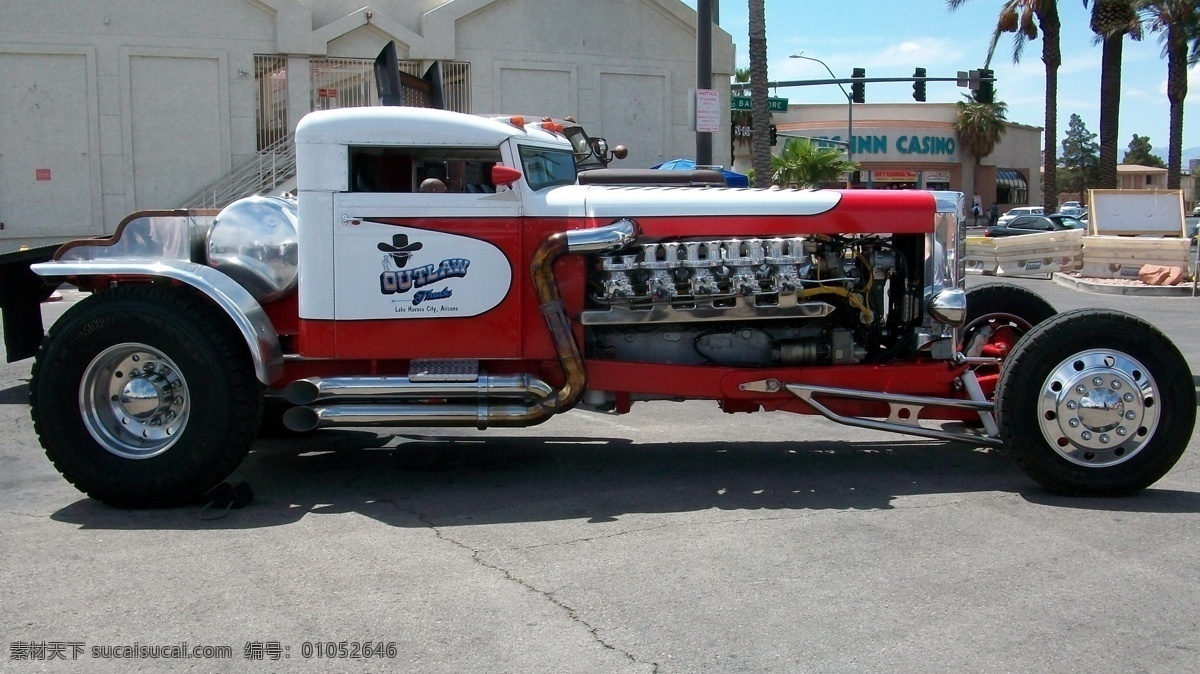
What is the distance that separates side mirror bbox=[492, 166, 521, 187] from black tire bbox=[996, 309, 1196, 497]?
277 cm

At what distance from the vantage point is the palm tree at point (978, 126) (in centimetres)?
5628

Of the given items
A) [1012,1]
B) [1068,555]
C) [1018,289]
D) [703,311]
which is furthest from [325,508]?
[1012,1]

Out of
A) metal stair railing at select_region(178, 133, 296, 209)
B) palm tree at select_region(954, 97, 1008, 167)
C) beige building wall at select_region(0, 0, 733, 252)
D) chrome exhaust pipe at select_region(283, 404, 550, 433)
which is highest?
palm tree at select_region(954, 97, 1008, 167)

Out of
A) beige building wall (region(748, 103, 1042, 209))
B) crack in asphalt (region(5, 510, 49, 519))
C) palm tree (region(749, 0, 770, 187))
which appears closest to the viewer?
crack in asphalt (region(5, 510, 49, 519))

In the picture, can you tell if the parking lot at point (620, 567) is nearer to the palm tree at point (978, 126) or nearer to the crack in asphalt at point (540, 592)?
the crack in asphalt at point (540, 592)

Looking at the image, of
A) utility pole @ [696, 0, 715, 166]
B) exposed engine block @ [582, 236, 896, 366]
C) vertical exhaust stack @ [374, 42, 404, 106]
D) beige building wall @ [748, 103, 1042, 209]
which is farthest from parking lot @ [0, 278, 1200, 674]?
beige building wall @ [748, 103, 1042, 209]

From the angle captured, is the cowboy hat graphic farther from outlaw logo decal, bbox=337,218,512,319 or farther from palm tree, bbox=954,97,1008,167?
palm tree, bbox=954,97,1008,167

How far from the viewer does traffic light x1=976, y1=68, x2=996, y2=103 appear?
27422 mm

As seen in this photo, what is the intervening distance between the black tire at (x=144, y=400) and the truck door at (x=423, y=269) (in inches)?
26.6

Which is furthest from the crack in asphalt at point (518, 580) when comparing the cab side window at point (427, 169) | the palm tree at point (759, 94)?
the palm tree at point (759, 94)

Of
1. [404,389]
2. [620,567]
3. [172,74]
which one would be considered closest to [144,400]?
[404,389]

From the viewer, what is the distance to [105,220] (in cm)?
2362

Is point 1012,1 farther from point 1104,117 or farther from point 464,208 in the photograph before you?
point 464,208

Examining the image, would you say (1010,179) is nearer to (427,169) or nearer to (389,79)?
(389,79)
